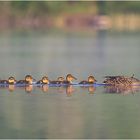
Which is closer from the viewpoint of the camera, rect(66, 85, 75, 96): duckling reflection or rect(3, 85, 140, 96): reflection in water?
rect(66, 85, 75, 96): duckling reflection

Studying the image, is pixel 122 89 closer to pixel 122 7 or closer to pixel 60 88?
pixel 60 88

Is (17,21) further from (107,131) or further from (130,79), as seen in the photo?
(107,131)

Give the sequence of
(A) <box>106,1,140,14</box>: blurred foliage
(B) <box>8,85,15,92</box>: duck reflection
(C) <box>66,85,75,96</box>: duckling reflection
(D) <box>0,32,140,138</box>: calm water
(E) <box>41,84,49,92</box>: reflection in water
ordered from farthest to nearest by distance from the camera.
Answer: (A) <box>106,1,140,14</box>: blurred foliage → (B) <box>8,85,15,92</box>: duck reflection → (E) <box>41,84,49,92</box>: reflection in water → (C) <box>66,85,75,96</box>: duckling reflection → (D) <box>0,32,140,138</box>: calm water

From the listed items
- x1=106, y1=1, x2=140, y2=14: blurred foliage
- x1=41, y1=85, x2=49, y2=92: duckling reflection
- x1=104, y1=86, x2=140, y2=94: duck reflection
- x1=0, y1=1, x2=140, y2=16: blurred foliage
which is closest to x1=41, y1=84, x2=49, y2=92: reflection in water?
x1=41, y1=85, x2=49, y2=92: duckling reflection

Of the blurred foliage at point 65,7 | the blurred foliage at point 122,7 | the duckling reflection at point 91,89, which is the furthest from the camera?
the blurred foliage at point 122,7

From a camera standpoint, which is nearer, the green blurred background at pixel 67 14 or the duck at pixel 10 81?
the duck at pixel 10 81

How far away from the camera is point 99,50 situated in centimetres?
2647

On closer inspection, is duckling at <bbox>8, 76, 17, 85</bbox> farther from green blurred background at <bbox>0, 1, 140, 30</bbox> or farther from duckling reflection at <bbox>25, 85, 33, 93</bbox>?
green blurred background at <bbox>0, 1, 140, 30</bbox>

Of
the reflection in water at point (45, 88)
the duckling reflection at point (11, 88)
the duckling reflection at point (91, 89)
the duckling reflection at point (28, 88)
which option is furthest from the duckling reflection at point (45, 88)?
the duckling reflection at point (91, 89)

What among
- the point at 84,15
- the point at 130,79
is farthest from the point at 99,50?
the point at 84,15

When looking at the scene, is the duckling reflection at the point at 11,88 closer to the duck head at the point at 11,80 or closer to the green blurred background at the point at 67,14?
the duck head at the point at 11,80

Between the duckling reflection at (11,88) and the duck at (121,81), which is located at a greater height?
the duck at (121,81)

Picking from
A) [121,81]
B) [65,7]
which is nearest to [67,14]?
[65,7]

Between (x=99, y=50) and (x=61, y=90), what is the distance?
12360 mm
